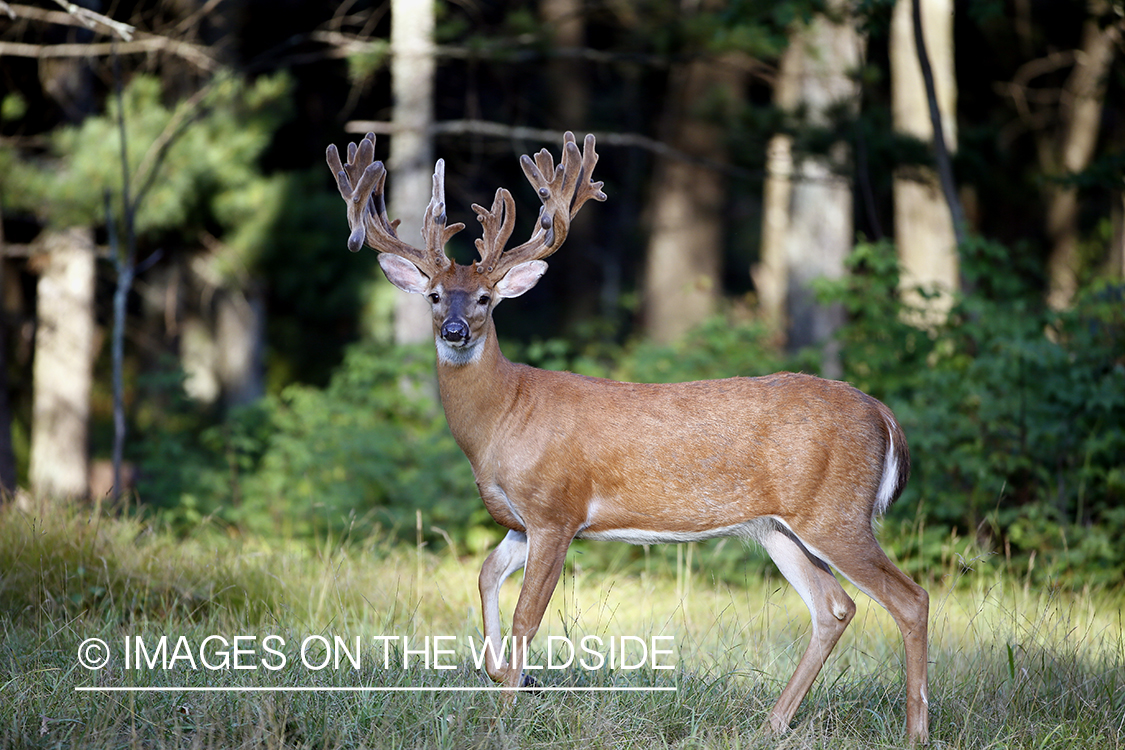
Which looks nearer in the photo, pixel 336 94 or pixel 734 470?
pixel 734 470

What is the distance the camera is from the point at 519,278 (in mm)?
4414

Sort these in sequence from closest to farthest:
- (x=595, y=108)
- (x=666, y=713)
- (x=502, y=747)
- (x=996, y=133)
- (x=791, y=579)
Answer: (x=502, y=747), (x=666, y=713), (x=791, y=579), (x=996, y=133), (x=595, y=108)

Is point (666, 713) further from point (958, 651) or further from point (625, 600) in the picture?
point (625, 600)

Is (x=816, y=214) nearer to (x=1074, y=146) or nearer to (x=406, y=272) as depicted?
(x=1074, y=146)

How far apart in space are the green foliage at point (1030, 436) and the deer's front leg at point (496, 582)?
3.39 m

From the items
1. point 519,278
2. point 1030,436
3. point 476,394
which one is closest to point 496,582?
point 476,394

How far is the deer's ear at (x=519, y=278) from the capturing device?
4.38 m

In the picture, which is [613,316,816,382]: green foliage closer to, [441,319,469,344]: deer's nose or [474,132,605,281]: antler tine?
[474,132,605,281]: antler tine

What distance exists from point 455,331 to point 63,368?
279 inches

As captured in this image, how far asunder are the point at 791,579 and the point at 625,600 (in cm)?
189

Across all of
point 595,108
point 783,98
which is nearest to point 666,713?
point 783,98

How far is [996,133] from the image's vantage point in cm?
1079

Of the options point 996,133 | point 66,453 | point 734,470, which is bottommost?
point 66,453

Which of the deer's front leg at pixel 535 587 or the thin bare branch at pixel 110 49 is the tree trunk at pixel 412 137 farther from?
the deer's front leg at pixel 535 587
